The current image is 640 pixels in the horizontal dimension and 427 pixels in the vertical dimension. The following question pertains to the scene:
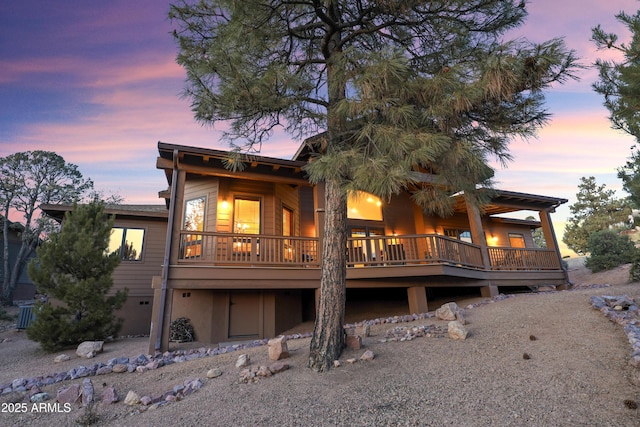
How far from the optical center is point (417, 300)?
835 centimetres

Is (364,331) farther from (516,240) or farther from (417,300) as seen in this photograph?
(516,240)

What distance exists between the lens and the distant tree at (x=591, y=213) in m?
23.3

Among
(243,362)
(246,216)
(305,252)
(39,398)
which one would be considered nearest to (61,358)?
(39,398)

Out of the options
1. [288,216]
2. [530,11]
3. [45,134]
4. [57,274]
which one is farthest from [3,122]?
[530,11]

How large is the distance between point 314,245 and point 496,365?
5.76 meters

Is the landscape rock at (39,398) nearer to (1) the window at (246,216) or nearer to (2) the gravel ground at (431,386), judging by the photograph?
(2) the gravel ground at (431,386)

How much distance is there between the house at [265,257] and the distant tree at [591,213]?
57.1 feet

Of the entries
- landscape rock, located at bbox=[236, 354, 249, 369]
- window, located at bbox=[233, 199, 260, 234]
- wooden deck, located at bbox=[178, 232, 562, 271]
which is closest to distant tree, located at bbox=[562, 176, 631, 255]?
wooden deck, located at bbox=[178, 232, 562, 271]

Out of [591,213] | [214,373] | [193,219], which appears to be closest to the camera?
[214,373]

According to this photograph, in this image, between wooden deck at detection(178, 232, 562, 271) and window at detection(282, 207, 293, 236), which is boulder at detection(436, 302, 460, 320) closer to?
wooden deck at detection(178, 232, 562, 271)

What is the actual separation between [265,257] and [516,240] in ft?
43.3

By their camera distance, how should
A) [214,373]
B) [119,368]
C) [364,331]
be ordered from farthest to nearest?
1. [364,331]
2. [119,368]
3. [214,373]

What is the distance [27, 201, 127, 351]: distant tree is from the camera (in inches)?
281

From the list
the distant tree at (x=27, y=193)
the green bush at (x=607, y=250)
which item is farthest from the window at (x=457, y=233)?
the distant tree at (x=27, y=193)
